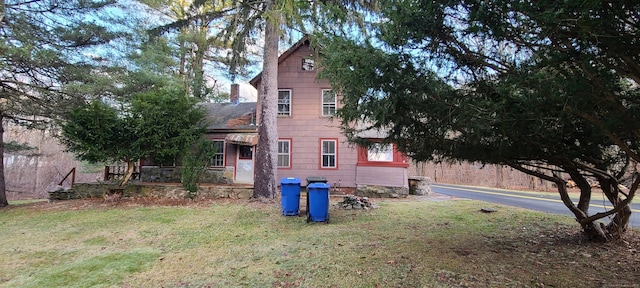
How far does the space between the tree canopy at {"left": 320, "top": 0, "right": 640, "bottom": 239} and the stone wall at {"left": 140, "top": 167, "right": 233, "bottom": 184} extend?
32.6ft

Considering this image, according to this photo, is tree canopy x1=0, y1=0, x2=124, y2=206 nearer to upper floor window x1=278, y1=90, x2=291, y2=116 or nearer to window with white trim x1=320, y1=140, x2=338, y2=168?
upper floor window x1=278, y1=90, x2=291, y2=116

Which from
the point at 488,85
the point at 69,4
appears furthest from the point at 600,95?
the point at 69,4

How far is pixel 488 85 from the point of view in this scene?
11.8ft

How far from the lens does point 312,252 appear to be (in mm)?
4801

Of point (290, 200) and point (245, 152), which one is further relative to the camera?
point (245, 152)

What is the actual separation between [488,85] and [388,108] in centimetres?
122

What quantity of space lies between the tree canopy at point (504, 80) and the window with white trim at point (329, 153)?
8181 millimetres

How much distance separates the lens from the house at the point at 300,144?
1277 cm

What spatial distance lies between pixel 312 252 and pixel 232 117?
430 inches

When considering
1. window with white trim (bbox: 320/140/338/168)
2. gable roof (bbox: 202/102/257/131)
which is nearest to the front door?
gable roof (bbox: 202/102/257/131)

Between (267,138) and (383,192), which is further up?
(267,138)

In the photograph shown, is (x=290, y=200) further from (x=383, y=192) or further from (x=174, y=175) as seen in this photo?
(x=174, y=175)

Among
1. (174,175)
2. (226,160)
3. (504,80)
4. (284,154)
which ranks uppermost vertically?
(504,80)

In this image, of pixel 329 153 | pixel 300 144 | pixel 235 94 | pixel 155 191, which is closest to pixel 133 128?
pixel 155 191
